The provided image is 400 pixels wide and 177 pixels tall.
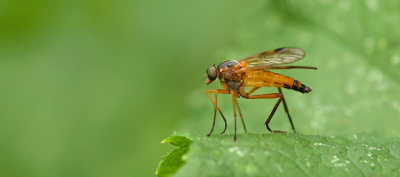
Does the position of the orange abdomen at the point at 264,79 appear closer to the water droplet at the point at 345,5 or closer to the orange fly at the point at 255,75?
the orange fly at the point at 255,75

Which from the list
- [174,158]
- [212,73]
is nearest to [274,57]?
[212,73]

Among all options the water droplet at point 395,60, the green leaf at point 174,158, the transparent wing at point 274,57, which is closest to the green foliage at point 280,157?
the green leaf at point 174,158

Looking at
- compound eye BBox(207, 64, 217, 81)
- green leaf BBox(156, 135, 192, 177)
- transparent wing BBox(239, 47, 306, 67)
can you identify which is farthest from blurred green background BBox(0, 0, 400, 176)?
green leaf BBox(156, 135, 192, 177)

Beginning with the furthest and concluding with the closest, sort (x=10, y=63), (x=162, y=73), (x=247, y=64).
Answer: (x=162, y=73)
(x=10, y=63)
(x=247, y=64)

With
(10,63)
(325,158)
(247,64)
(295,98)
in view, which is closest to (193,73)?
(295,98)

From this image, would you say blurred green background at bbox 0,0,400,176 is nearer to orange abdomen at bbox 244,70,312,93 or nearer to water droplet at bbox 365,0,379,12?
water droplet at bbox 365,0,379,12

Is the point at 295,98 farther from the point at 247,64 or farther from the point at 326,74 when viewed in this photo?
the point at 247,64

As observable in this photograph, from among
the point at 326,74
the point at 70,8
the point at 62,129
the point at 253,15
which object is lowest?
the point at 62,129
